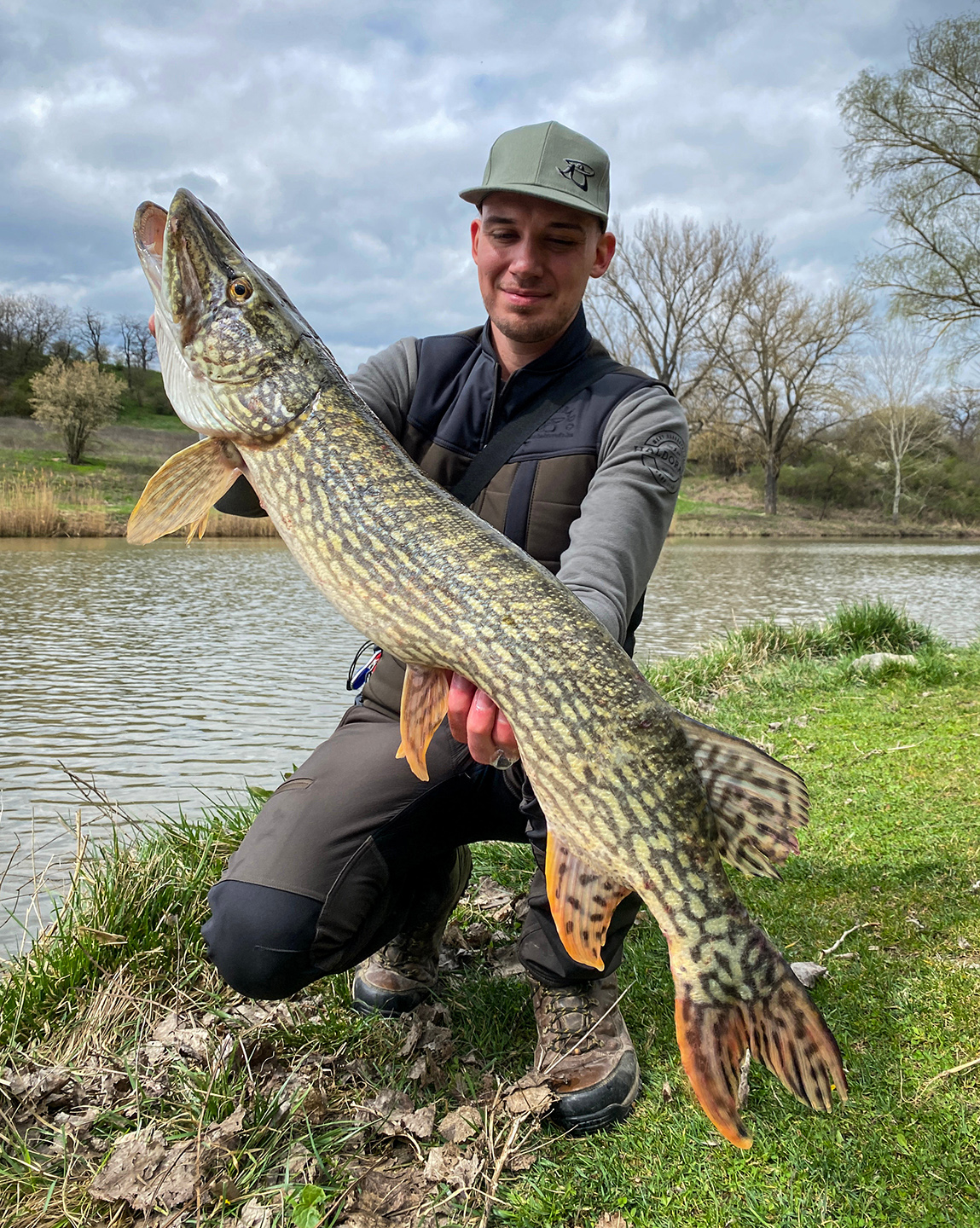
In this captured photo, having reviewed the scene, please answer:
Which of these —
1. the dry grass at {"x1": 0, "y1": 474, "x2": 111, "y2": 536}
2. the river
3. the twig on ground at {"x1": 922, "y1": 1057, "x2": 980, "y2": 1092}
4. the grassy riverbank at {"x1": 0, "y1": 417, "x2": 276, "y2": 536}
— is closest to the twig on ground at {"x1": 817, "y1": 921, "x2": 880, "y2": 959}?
the twig on ground at {"x1": 922, "y1": 1057, "x2": 980, "y2": 1092}

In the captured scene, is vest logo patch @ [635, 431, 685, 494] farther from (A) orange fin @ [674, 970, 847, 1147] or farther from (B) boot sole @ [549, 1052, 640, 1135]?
(B) boot sole @ [549, 1052, 640, 1135]

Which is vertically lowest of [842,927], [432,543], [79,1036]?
[79,1036]

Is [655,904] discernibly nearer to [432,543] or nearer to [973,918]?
[432,543]

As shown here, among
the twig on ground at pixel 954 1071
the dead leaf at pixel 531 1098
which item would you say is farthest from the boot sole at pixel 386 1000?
the twig on ground at pixel 954 1071

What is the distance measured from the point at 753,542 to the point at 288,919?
3280 centimetres

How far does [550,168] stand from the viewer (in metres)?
2.86

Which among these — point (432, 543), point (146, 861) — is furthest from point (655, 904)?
point (146, 861)

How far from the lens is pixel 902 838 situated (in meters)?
3.68

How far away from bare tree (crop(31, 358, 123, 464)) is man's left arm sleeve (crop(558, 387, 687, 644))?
110 ft

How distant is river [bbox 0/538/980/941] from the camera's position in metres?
5.34

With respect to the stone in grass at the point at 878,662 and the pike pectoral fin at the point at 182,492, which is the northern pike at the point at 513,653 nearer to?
the pike pectoral fin at the point at 182,492

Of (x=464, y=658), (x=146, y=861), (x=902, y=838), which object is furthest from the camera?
(x=902, y=838)

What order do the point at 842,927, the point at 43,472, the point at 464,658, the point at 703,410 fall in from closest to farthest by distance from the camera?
the point at 464,658, the point at 842,927, the point at 43,472, the point at 703,410

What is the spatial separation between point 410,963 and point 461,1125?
69 cm
